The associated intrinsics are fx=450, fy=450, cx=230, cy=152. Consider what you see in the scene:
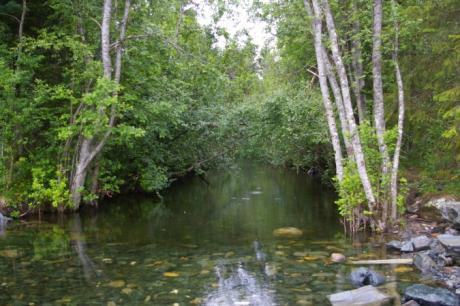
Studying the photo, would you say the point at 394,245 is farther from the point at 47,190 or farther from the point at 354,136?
the point at 47,190

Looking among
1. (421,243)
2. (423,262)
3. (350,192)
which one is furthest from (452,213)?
(423,262)

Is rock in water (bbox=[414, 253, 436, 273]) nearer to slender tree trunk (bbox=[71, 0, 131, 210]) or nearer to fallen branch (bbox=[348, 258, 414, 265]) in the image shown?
fallen branch (bbox=[348, 258, 414, 265])

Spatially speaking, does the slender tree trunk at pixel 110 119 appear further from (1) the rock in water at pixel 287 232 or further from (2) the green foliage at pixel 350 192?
(2) the green foliage at pixel 350 192

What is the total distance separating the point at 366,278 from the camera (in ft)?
26.2

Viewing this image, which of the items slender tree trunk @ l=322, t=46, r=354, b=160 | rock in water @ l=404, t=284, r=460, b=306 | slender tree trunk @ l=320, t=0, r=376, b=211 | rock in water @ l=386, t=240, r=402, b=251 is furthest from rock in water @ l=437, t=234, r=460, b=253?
slender tree trunk @ l=322, t=46, r=354, b=160

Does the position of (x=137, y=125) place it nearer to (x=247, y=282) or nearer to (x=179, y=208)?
(x=179, y=208)

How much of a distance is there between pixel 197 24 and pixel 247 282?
11.3m

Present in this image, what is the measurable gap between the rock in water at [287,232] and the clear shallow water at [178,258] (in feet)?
0.68

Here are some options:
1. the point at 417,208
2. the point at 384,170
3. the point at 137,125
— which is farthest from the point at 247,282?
the point at 137,125

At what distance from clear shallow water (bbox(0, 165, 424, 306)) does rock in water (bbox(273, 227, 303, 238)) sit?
8.1 inches

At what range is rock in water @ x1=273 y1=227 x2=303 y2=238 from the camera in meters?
12.2

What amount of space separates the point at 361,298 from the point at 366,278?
3.74 ft

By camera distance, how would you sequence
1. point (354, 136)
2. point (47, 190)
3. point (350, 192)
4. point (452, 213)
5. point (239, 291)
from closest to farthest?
point (239, 291), point (452, 213), point (354, 136), point (350, 192), point (47, 190)

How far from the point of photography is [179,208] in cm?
1814
